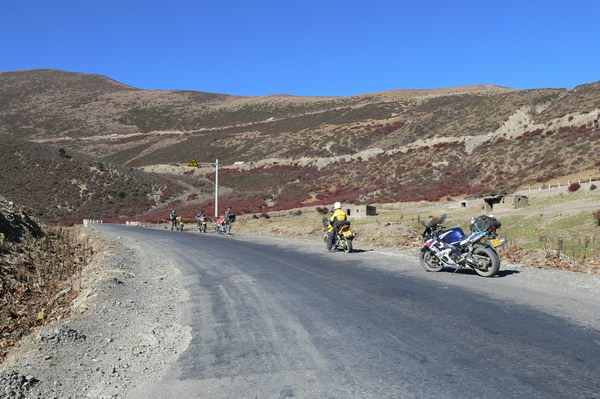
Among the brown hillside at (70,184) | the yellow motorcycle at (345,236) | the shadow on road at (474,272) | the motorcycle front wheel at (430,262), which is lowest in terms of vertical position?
the shadow on road at (474,272)

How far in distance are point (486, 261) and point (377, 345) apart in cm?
619

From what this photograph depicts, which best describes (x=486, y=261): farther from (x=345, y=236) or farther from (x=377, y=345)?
(x=345, y=236)

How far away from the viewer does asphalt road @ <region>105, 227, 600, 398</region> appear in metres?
4.85

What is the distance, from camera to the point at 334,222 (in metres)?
18.6

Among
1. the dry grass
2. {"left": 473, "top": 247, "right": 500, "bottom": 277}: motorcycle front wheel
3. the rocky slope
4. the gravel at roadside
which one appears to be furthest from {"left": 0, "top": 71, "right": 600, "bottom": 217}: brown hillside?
the gravel at roadside

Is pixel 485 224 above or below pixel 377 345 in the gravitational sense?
above

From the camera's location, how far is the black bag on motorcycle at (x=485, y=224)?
11.4 m

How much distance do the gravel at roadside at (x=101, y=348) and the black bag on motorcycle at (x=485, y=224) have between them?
620 centimetres

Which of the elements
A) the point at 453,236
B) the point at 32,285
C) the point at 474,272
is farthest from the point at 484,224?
the point at 32,285

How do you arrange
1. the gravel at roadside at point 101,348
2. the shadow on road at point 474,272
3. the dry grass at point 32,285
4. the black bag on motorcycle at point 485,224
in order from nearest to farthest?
the gravel at roadside at point 101,348 → the dry grass at point 32,285 → the black bag on motorcycle at point 485,224 → the shadow on road at point 474,272

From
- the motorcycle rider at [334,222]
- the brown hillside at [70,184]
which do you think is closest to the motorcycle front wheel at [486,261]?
the motorcycle rider at [334,222]

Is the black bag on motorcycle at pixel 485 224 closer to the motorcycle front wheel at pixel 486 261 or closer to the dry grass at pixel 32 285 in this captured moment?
the motorcycle front wheel at pixel 486 261

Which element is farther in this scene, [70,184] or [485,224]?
[70,184]

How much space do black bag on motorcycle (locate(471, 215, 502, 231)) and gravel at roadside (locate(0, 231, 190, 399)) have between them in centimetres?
620
